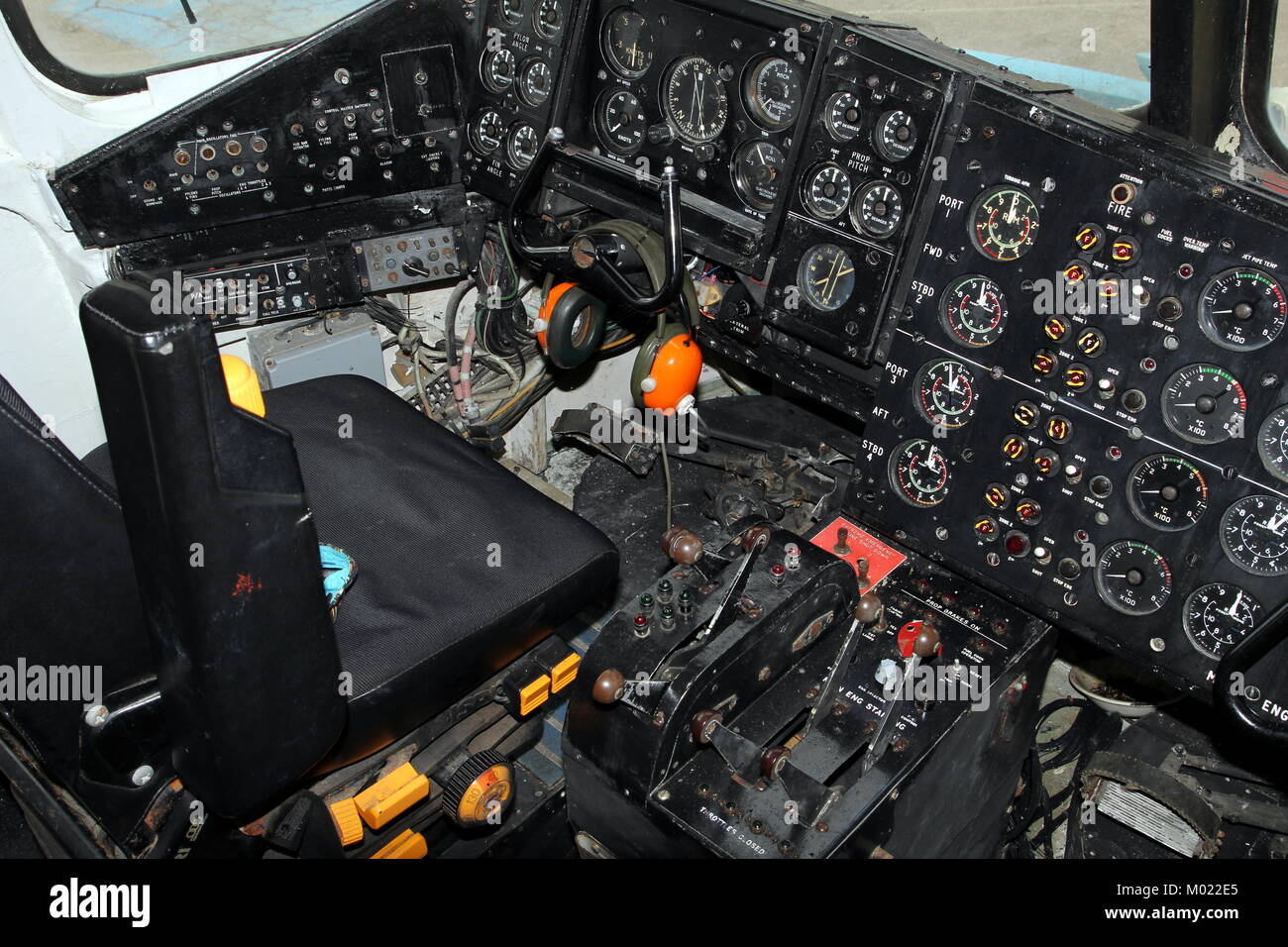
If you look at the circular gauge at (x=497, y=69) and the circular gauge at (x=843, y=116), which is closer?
the circular gauge at (x=843, y=116)

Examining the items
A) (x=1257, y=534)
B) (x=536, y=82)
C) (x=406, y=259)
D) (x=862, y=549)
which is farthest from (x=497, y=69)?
(x=1257, y=534)

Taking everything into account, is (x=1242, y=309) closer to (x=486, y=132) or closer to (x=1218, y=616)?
(x=1218, y=616)

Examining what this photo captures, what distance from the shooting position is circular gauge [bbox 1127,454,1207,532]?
1.83 meters

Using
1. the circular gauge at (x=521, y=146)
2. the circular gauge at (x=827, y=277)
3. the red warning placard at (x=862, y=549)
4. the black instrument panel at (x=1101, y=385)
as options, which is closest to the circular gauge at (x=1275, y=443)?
the black instrument panel at (x=1101, y=385)

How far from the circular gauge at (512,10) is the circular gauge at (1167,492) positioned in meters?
1.76

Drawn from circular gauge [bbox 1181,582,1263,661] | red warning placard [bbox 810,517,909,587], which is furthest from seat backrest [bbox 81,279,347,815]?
circular gauge [bbox 1181,582,1263,661]

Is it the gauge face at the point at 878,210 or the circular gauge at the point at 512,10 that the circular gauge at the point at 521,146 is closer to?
the circular gauge at the point at 512,10

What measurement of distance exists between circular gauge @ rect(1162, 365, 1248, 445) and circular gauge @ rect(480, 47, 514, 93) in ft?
5.60

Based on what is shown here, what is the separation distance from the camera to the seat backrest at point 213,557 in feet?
3.64

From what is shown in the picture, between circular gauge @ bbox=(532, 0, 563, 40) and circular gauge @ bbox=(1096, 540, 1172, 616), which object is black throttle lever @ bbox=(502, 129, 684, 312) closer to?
circular gauge @ bbox=(532, 0, 563, 40)

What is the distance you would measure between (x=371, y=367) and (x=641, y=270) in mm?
828
